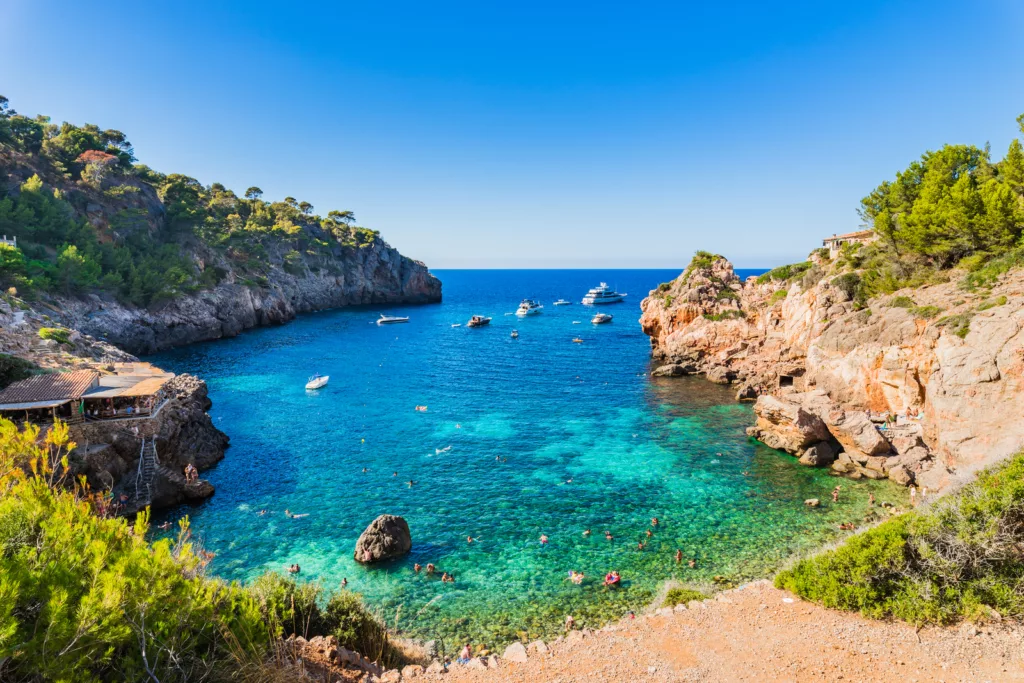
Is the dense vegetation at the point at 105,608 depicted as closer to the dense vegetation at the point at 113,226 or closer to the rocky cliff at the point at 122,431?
the rocky cliff at the point at 122,431

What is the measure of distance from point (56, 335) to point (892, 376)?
62562 mm

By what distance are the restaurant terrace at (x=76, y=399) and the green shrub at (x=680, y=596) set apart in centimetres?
2977

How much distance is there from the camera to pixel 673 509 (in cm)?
2706

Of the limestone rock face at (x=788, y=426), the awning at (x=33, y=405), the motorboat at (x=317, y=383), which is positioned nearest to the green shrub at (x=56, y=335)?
the awning at (x=33, y=405)

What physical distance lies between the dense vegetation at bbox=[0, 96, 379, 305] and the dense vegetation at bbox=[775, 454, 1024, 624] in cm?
7051

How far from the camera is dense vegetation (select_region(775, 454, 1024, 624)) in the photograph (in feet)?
49.1

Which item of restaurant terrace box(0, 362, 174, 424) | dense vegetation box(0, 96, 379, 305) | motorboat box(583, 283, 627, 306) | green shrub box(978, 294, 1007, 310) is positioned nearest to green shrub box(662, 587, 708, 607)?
green shrub box(978, 294, 1007, 310)

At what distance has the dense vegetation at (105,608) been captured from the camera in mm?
8156

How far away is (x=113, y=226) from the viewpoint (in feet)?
258

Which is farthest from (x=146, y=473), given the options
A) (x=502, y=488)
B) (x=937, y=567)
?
(x=937, y=567)

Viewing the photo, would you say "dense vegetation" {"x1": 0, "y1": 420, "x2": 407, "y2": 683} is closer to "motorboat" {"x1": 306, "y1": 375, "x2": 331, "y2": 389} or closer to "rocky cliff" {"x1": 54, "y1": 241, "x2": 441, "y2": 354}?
"motorboat" {"x1": 306, "y1": 375, "x2": 331, "y2": 389}

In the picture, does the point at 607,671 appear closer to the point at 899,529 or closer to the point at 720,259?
the point at 899,529

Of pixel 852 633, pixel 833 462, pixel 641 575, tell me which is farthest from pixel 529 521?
pixel 833 462

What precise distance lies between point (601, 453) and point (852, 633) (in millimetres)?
21176
